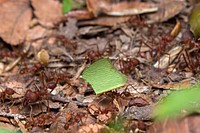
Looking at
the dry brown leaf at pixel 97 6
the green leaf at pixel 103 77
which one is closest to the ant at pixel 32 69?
the dry brown leaf at pixel 97 6

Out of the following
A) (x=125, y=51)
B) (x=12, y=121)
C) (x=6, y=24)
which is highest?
(x=6, y=24)

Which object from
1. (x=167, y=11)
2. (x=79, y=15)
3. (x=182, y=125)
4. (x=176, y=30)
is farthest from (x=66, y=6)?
(x=182, y=125)

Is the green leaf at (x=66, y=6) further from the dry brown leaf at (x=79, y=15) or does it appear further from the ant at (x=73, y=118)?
the ant at (x=73, y=118)

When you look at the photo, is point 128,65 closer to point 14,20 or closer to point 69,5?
point 69,5

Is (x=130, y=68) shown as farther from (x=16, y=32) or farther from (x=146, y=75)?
(x=16, y=32)

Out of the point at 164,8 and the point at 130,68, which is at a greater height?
the point at 164,8

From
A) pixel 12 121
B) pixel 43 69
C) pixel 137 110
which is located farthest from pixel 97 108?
pixel 43 69
